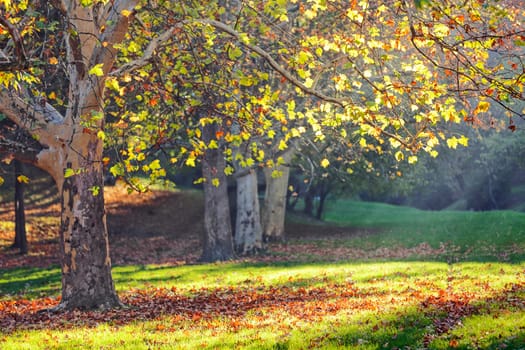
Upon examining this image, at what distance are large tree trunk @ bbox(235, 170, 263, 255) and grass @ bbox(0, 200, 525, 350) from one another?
21.3ft

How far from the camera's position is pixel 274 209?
39.7 metres

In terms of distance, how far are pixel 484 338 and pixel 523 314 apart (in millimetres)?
1640

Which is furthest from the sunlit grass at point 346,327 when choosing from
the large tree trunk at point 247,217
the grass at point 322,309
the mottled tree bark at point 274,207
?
the mottled tree bark at point 274,207

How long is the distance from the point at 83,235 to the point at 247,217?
18348 millimetres

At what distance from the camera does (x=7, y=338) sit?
1223 cm

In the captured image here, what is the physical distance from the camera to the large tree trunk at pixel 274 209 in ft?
128

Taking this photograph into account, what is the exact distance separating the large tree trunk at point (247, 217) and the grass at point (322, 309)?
6490 millimetres

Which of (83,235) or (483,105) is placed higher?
(483,105)

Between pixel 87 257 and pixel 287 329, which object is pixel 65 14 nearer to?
pixel 87 257

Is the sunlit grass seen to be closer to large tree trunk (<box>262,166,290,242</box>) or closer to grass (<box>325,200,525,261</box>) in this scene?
grass (<box>325,200,525,261</box>)

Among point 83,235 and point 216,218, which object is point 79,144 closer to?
point 83,235

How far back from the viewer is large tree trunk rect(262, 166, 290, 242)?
1534 inches

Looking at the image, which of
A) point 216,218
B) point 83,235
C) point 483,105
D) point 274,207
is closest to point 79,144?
point 83,235

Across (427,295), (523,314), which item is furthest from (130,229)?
(523,314)
